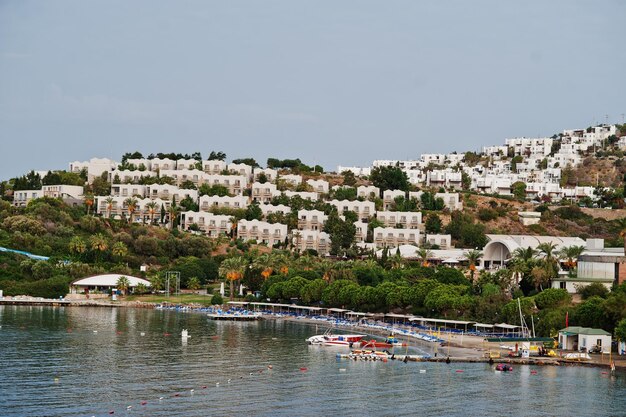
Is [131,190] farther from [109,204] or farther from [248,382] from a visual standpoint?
[248,382]

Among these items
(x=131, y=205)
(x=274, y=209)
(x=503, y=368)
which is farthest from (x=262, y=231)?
(x=503, y=368)

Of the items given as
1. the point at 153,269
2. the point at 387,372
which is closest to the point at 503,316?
the point at 387,372

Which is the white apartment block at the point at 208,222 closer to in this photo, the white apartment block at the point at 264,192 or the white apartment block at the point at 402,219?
the white apartment block at the point at 264,192

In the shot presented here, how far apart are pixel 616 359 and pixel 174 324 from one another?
49326 mm

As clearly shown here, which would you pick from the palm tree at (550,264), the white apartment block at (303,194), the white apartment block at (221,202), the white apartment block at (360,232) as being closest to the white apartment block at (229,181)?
the white apartment block at (221,202)

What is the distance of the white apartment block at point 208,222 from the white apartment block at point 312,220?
12.7 m

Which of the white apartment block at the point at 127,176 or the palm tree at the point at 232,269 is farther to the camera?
the white apartment block at the point at 127,176

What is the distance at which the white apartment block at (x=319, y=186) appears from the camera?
197 meters

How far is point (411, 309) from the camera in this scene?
115m

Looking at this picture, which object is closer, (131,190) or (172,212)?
(172,212)

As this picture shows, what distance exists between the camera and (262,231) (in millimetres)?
169875

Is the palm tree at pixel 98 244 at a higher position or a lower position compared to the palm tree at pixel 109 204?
lower

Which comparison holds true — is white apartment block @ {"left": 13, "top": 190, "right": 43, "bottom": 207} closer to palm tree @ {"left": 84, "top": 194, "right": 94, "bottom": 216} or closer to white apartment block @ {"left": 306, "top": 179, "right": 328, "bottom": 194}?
palm tree @ {"left": 84, "top": 194, "right": 94, "bottom": 216}

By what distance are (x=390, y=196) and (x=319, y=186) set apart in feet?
49.2
